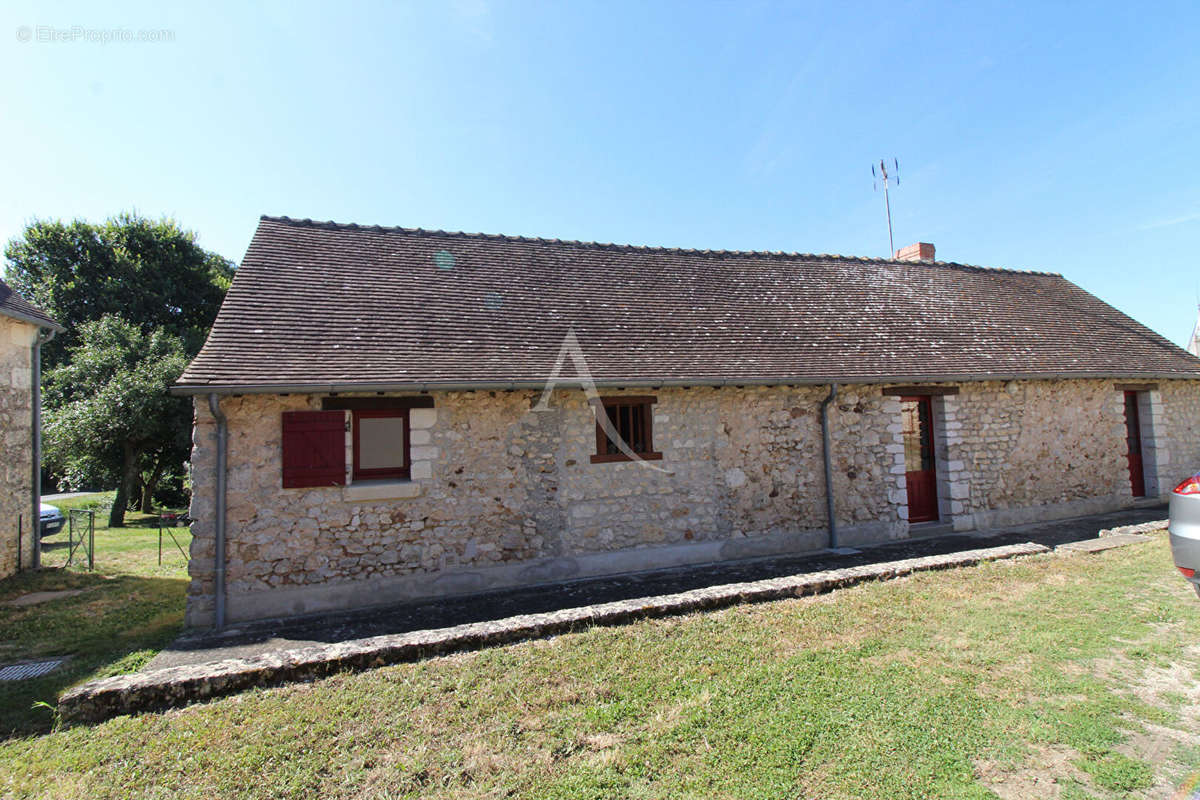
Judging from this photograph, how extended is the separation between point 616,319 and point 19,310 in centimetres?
924

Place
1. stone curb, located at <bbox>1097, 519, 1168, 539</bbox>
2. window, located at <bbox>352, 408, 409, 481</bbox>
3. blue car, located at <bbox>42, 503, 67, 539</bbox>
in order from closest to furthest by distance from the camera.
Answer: window, located at <bbox>352, 408, 409, 481</bbox> → stone curb, located at <bbox>1097, 519, 1168, 539</bbox> → blue car, located at <bbox>42, 503, 67, 539</bbox>

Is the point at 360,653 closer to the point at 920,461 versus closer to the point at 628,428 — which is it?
the point at 628,428

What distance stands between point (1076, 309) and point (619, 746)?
1416cm

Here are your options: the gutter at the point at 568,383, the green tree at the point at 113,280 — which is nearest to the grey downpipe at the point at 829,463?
the gutter at the point at 568,383

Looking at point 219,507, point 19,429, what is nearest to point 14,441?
point 19,429

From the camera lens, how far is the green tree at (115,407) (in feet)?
49.3

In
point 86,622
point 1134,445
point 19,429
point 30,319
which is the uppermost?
point 30,319

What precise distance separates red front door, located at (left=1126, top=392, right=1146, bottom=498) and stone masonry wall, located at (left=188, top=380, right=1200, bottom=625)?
1.43 meters

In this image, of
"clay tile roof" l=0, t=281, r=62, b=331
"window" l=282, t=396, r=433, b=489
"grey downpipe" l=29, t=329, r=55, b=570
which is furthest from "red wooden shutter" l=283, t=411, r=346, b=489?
"grey downpipe" l=29, t=329, r=55, b=570

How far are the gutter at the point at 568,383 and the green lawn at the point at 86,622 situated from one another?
8.42 ft

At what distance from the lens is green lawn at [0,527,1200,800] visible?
2.97 m

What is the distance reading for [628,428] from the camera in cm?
768

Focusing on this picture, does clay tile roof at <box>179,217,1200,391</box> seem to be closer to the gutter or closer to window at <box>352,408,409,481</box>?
the gutter

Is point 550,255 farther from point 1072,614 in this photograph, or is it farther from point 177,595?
point 1072,614
